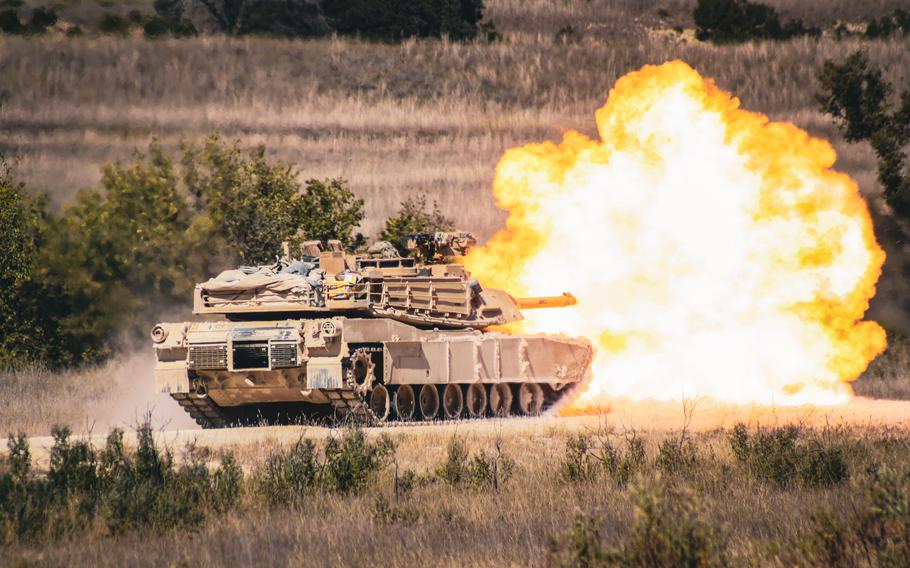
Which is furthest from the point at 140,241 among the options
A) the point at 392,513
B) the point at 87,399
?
the point at 392,513

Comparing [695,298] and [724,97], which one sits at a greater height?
[724,97]

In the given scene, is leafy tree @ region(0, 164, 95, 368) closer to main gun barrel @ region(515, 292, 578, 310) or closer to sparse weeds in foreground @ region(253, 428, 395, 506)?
main gun barrel @ region(515, 292, 578, 310)

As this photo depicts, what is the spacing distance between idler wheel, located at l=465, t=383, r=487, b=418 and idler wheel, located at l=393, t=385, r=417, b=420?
4.65 ft

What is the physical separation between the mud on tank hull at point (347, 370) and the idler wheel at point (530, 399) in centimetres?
2

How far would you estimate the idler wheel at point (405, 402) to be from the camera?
26.8 m

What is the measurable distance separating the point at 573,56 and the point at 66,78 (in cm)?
2200

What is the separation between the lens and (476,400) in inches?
1129

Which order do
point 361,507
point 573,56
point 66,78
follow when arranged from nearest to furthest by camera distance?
1. point 361,507
2. point 66,78
3. point 573,56

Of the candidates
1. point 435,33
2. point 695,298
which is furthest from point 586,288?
point 435,33

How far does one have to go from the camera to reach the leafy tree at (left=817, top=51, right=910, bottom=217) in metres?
41.4

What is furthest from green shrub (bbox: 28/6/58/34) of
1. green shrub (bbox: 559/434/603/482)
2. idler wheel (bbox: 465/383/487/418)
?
green shrub (bbox: 559/434/603/482)

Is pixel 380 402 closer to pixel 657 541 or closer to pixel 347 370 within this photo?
pixel 347 370

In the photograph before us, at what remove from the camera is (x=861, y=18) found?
81062 millimetres

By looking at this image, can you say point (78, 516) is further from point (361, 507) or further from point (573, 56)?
point (573, 56)
